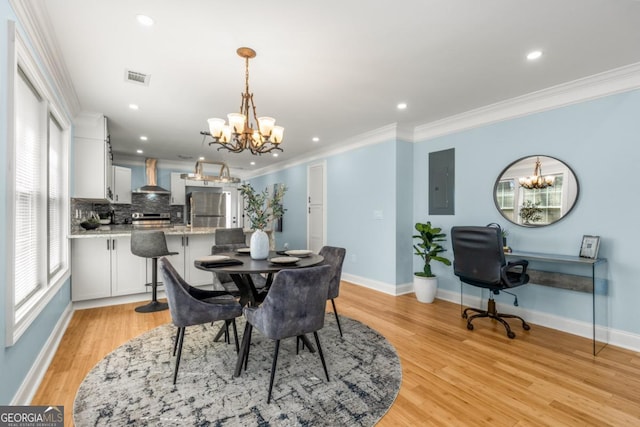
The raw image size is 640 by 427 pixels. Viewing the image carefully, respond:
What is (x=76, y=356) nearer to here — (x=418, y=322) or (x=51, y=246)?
(x=51, y=246)

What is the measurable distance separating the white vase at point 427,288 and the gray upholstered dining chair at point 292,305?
243cm

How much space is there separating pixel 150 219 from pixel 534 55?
7758 millimetres

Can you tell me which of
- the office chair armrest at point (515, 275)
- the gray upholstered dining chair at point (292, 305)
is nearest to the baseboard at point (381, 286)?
the office chair armrest at point (515, 275)

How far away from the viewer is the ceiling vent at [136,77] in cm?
284

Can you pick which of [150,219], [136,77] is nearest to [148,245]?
[136,77]

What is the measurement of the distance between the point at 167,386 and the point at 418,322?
8.27 feet

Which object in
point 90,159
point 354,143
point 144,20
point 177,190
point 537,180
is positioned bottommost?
point 537,180

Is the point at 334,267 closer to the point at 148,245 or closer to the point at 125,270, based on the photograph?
the point at 148,245

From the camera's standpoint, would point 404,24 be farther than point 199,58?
No

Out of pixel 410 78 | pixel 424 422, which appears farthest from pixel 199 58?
pixel 424 422

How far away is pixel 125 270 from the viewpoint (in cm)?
396

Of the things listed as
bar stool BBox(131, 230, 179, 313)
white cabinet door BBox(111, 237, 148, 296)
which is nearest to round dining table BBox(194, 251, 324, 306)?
bar stool BBox(131, 230, 179, 313)

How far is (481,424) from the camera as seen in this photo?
1.71m

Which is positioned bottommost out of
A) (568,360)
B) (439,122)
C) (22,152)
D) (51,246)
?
(568,360)
